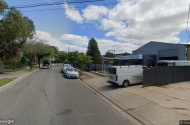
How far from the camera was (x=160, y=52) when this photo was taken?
29828 millimetres

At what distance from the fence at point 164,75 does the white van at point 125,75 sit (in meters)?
1.05

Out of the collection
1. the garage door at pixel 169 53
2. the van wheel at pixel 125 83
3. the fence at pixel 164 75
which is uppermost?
the garage door at pixel 169 53

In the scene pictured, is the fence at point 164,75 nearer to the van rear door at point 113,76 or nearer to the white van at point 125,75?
the white van at point 125,75

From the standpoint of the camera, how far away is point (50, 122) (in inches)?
172

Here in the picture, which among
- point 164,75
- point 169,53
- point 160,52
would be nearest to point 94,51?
point 160,52

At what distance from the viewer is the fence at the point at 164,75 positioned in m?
10.1

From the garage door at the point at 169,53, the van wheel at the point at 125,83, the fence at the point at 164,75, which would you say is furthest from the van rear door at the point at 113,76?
the garage door at the point at 169,53

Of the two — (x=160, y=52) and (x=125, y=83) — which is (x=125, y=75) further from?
(x=160, y=52)

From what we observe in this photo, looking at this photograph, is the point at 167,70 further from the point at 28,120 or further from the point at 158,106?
the point at 28,120

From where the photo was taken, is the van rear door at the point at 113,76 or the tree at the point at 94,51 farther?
the tree at the point at 94,51

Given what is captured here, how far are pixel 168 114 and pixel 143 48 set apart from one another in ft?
109

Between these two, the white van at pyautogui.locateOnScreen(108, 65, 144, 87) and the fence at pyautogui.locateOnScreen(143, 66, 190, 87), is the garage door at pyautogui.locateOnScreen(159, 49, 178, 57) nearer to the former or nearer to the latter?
the fence at pyautogui.locateOnScreen(143, 66, 190, 87)

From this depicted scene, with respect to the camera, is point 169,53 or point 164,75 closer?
point 164,75

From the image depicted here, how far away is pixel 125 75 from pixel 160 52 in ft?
77.9
